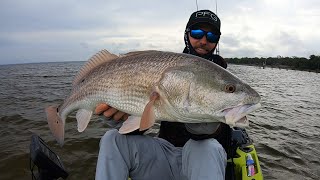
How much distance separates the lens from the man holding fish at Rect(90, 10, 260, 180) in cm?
331

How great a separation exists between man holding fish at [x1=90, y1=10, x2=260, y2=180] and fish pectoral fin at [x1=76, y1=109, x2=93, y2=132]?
0.44 feet

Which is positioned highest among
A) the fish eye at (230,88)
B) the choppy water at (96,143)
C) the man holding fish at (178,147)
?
the fish eye at (230,88)

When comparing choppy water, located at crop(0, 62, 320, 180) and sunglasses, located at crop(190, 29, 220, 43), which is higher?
sunglasses, located at crop(190, 29, 220, 43)

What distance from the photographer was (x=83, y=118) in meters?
3.63

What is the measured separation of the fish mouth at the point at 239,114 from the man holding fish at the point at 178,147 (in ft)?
0.62

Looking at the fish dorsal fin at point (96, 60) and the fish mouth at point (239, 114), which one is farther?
the fish dorsal fin at point (96, 60)

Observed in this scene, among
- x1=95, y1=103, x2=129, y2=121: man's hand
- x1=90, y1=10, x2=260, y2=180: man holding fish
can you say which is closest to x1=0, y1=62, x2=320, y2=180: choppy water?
x1=90, y1=10, x2=260, y2=180: man holding fish

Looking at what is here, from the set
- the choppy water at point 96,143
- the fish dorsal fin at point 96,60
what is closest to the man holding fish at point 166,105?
the fish dorsal fin at point 96,60

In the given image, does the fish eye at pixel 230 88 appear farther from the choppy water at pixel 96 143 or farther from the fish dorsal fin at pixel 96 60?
the choppy water at pixel 96 143

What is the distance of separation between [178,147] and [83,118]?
50.1 inches

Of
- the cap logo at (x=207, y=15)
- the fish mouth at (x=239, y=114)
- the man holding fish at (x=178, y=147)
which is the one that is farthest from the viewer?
the cap logo at (x=207, y=15)

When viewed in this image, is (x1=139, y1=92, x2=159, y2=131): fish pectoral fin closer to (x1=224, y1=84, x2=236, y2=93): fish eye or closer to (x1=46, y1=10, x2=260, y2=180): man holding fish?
(x1=46, y1=10, x2=260, y2=180): man holding fish

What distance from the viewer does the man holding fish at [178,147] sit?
3307 millimetres

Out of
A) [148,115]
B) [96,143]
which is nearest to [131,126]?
[148,115]
